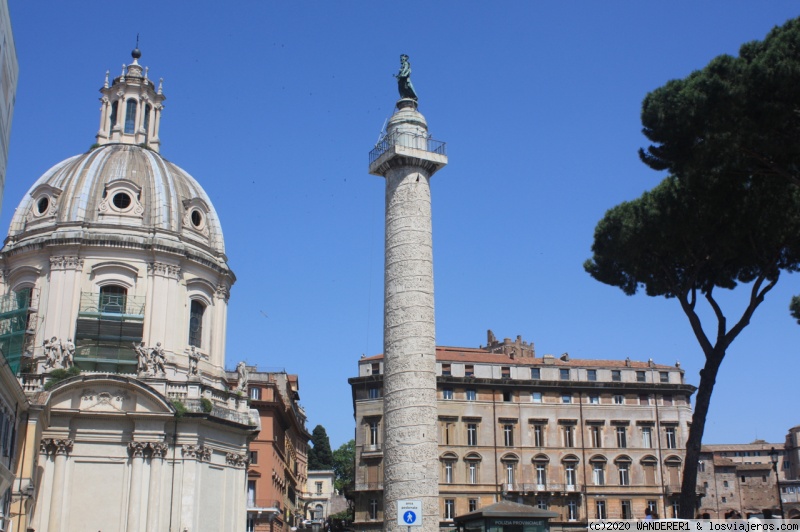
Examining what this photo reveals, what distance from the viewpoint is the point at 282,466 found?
171ft

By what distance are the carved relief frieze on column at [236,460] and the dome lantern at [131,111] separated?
1392cm

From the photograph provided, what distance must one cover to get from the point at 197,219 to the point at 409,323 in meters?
13.5

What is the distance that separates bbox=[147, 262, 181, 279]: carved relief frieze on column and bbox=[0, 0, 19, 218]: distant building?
1651 centimetres

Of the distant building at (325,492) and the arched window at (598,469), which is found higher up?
the distant building at (325,492)

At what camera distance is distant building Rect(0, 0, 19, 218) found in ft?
57.4

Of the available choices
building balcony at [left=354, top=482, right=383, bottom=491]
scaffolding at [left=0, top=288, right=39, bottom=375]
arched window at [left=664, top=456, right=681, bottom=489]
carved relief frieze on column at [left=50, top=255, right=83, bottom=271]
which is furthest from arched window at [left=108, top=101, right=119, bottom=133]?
arched window at [left=664, top=456, right=681, bottom=489]

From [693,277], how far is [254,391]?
91.2 ft

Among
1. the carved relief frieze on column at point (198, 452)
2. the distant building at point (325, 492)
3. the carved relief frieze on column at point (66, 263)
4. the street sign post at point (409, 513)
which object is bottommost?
the street sign post at point (409, 513)

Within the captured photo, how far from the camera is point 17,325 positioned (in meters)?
32.5

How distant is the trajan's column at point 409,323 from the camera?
28.4m

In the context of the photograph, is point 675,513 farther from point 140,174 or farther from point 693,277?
point 140,174

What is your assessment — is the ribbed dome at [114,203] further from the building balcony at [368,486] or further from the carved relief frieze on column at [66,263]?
the building balcony at [368,486]

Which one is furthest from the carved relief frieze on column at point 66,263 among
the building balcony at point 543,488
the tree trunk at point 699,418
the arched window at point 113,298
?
the building balcony at point 543,488

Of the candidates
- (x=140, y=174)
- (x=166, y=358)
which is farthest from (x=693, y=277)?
(x=140, y=174)
